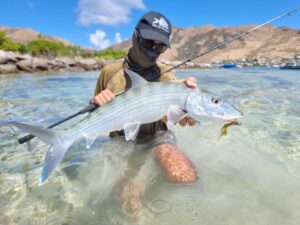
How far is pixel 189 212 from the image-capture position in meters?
3.40

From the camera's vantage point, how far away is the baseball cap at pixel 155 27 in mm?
4098

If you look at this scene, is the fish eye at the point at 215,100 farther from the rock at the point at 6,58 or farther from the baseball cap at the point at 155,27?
the rock at the point at 6,58

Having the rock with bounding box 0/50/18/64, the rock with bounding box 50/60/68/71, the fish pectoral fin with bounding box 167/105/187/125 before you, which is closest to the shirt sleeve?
the fish pectoral fin with bounding box 167/105/187/125

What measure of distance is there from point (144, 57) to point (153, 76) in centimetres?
37

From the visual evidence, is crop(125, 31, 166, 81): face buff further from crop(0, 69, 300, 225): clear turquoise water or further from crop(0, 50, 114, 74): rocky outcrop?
crop(0, 50, 114, 74): rocky outcrop

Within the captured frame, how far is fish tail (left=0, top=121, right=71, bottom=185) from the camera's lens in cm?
296

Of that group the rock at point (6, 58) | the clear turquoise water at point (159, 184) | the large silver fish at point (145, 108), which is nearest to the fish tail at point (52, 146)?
the large silver fish at point (145, 108)

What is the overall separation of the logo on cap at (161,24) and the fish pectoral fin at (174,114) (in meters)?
1.32

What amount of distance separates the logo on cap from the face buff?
0.72 feet

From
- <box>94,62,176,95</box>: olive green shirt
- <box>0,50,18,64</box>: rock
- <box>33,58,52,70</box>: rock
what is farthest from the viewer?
<box>33,58,52,70</box>: rock

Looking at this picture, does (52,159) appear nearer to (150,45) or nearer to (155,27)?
(150,45)

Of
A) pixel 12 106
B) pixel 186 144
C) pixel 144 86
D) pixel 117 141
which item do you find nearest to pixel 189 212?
pixel 144 86

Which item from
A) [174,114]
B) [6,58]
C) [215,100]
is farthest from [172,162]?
[6,58]

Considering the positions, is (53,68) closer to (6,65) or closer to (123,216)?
(6,65)
